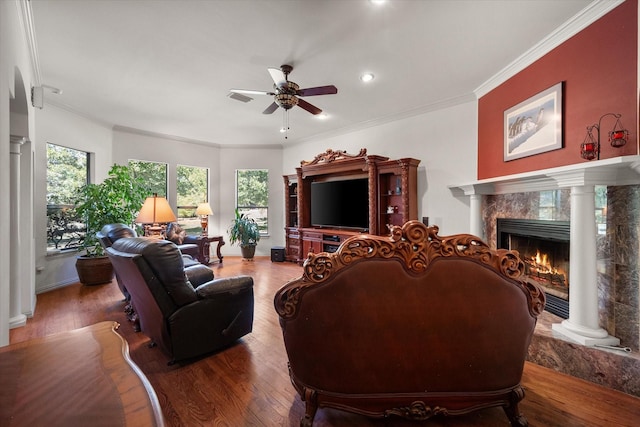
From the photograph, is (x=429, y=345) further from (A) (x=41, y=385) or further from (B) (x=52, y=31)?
(B) (x=52, y=31)

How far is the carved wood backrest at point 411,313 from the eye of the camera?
1.41 metres

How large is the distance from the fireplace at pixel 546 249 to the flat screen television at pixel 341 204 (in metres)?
2.23

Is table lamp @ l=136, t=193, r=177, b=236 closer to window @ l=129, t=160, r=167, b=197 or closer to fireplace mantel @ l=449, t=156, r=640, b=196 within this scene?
window @ l=129, t=160, r=167, b=197

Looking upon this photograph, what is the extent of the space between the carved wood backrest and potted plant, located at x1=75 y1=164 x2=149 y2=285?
415 cm

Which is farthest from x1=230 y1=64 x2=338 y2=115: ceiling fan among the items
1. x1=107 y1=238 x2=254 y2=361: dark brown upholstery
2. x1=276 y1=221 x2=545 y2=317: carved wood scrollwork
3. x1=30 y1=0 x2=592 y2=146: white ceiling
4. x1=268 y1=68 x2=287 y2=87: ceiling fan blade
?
x1=276 y1=221 x2=545 y2=317: carved wood scrollwork

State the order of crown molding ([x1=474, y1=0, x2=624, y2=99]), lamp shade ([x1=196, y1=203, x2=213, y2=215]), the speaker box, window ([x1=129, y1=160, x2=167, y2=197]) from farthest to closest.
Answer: the speaker box → lamp shade ([x1=196, y1=203, x2=213, y2=215]) → window ([x1=129, y1=160, x2=167, y2=197]) → crown molding ([x1=474, y1=0, x2=624, y2=99])

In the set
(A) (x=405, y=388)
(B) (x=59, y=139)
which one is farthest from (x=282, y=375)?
(B) (x=59, y=139)

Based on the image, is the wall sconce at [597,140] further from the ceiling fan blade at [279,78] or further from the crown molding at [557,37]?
the ceiling fan blade at [279,78]

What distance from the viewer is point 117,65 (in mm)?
3018

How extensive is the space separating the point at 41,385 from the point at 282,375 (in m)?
1.53

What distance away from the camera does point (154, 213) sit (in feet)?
12.8

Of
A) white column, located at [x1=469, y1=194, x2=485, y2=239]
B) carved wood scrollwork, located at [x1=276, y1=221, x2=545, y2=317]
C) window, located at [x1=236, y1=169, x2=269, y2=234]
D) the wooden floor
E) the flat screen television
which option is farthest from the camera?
window, located at [x1=236, y1=169, x2=269, y2=234]

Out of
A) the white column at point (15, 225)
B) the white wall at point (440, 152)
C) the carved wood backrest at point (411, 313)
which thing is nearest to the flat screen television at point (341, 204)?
the white wall at point (440, 152)

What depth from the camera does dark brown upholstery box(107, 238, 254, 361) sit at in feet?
6.47
